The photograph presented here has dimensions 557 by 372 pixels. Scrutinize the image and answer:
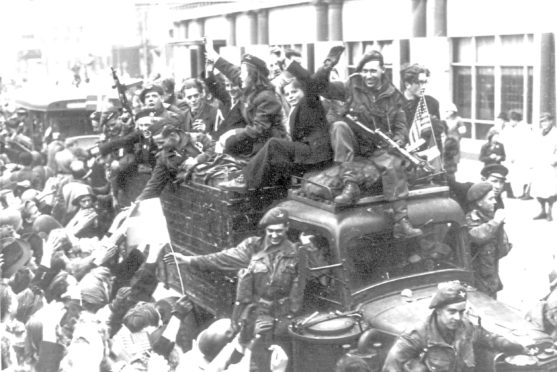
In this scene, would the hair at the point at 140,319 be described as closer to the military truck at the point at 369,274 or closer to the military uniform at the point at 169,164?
the military truck at the point at 369,274

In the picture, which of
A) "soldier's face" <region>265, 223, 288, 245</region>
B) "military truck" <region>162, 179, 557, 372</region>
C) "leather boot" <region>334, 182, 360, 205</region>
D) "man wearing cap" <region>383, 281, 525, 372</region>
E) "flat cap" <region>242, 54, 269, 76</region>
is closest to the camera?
"man wearing cap" <region>383, 281, 525, 372</region>

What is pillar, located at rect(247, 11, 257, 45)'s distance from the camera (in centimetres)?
2452

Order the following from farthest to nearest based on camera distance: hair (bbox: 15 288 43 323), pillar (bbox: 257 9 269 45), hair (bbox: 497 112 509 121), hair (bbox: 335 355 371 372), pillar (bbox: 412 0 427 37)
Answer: pillar (bbox: 257 9 269 45)
pillar (bbox: 412 0 427 37)
hair (bbox: 497 112 509 121)
hair (bbox: 15 288 43 323)
hair (bbox: 335 355 371 372)

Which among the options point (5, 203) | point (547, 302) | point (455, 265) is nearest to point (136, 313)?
point (455, 265)

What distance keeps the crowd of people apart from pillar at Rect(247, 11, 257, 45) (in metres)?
16.5

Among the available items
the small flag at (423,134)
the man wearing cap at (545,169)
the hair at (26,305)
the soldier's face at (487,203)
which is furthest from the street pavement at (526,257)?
the hair at (26,305)

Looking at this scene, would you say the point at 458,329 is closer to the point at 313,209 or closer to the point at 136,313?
the point at 313,209

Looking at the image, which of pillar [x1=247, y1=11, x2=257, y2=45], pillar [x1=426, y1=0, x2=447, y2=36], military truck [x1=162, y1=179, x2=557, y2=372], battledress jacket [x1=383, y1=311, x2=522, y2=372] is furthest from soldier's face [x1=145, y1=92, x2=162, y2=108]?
pillar [x1=247, y1=11, x2=257, y2=45]

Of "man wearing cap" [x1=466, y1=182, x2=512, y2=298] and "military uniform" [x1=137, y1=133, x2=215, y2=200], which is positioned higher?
"military uniform" [x1=137, y1=133, x2=215, y2=200]

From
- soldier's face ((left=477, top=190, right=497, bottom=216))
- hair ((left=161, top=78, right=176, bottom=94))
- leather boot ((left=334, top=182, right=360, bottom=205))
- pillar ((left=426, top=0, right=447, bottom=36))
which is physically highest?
pillar ((left=426, top=0, right=447, bottom=36))

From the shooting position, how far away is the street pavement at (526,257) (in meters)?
7.35

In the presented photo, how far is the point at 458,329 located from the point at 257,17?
20678 mm

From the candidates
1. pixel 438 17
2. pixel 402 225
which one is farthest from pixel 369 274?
pixel 438 17

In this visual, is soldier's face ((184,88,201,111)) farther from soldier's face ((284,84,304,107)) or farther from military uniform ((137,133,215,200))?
soldier's face ((284,84,304,107))
